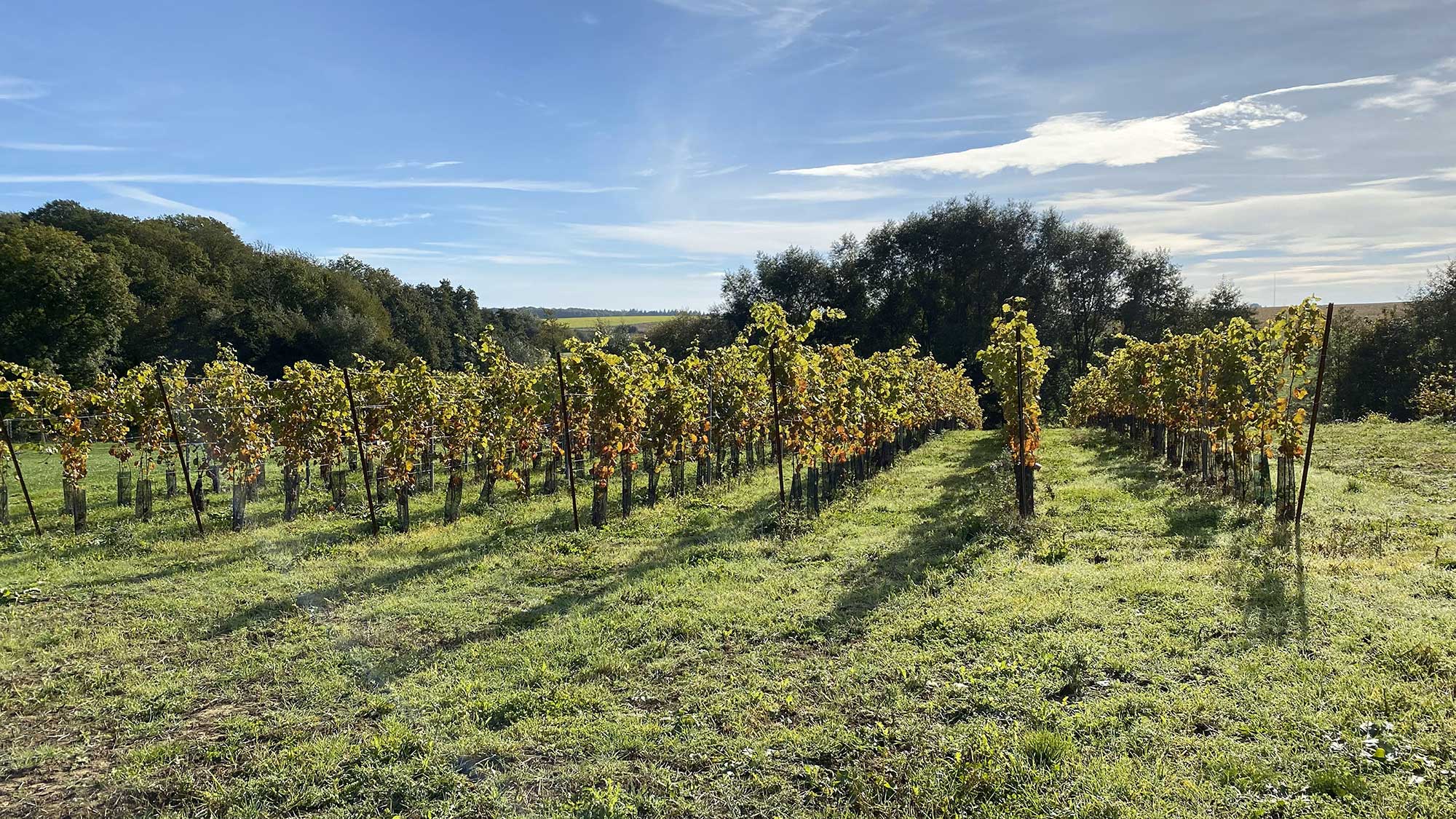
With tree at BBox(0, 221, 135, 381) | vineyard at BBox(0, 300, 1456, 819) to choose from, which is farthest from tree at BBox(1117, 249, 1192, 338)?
tree at BBox(0, 221, 135, 381)

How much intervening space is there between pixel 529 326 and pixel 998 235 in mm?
52435

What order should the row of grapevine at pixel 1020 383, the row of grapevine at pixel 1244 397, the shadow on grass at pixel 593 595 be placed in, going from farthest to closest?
the row of grapevine at pixel 1020 383 → the row of grapevine at pixel 1244 397 → the shadow on grass at pixel 593 595

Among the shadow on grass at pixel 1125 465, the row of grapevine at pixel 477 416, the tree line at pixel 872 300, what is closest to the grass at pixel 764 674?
the row of grapevine at pixel 477 416

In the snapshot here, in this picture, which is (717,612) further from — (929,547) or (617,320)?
(617,320)

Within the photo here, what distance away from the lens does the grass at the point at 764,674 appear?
4645 mm

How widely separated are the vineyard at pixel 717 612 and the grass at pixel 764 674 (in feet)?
0.12

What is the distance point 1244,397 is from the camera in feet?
38.2

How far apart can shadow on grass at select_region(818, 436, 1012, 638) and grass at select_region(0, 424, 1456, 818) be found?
0.08 metres

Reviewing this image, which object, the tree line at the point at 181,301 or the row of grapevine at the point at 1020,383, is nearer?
the row of grapevine at the point at 1020,383

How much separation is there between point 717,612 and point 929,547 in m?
3.84

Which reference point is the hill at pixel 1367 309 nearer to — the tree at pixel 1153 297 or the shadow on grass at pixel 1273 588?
the tree at pixel 1153 297

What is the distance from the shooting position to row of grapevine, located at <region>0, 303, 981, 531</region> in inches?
513


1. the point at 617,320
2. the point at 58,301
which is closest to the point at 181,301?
the point at 58,301

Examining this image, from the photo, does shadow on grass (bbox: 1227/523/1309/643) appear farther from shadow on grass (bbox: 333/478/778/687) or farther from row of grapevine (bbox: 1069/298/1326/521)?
shadow on grass (bbox: 333/478/778/687)
